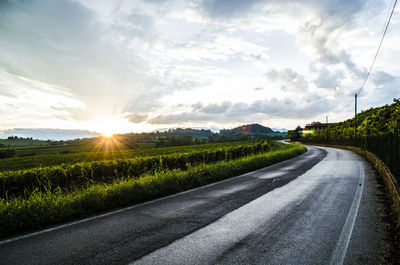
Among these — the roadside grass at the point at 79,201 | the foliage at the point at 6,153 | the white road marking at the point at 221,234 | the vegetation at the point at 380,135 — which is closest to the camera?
the white road marking at the point at 221,234

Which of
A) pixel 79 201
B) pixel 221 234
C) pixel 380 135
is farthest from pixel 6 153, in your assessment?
pixel 380 135


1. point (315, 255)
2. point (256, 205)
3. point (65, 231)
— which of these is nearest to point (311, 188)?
point (256, 205)

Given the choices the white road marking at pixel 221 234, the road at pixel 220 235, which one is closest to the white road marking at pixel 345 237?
the road at pixel 220 235

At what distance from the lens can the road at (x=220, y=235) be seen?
135 inches

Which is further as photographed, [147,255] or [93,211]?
[93,211]

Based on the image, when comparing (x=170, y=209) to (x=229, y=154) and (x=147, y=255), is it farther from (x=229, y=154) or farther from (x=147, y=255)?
(x=229, y=154)

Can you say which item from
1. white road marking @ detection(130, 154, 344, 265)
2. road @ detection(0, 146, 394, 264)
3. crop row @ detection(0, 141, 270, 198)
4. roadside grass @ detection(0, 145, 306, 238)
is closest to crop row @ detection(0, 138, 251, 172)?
crop row @ detection(0, 141, 270, 198)

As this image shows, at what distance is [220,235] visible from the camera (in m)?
4.17

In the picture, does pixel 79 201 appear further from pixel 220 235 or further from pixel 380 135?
pixel 380 135

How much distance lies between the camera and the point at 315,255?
3.51 meters

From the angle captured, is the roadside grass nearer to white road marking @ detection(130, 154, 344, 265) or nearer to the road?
the road

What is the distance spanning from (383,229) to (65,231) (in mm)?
6539

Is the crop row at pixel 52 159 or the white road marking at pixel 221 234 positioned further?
the crop row at pixel 52 159

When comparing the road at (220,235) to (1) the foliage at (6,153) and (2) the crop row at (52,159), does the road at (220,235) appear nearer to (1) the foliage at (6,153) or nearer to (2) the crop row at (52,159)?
(2) the crop row at (52,159)
